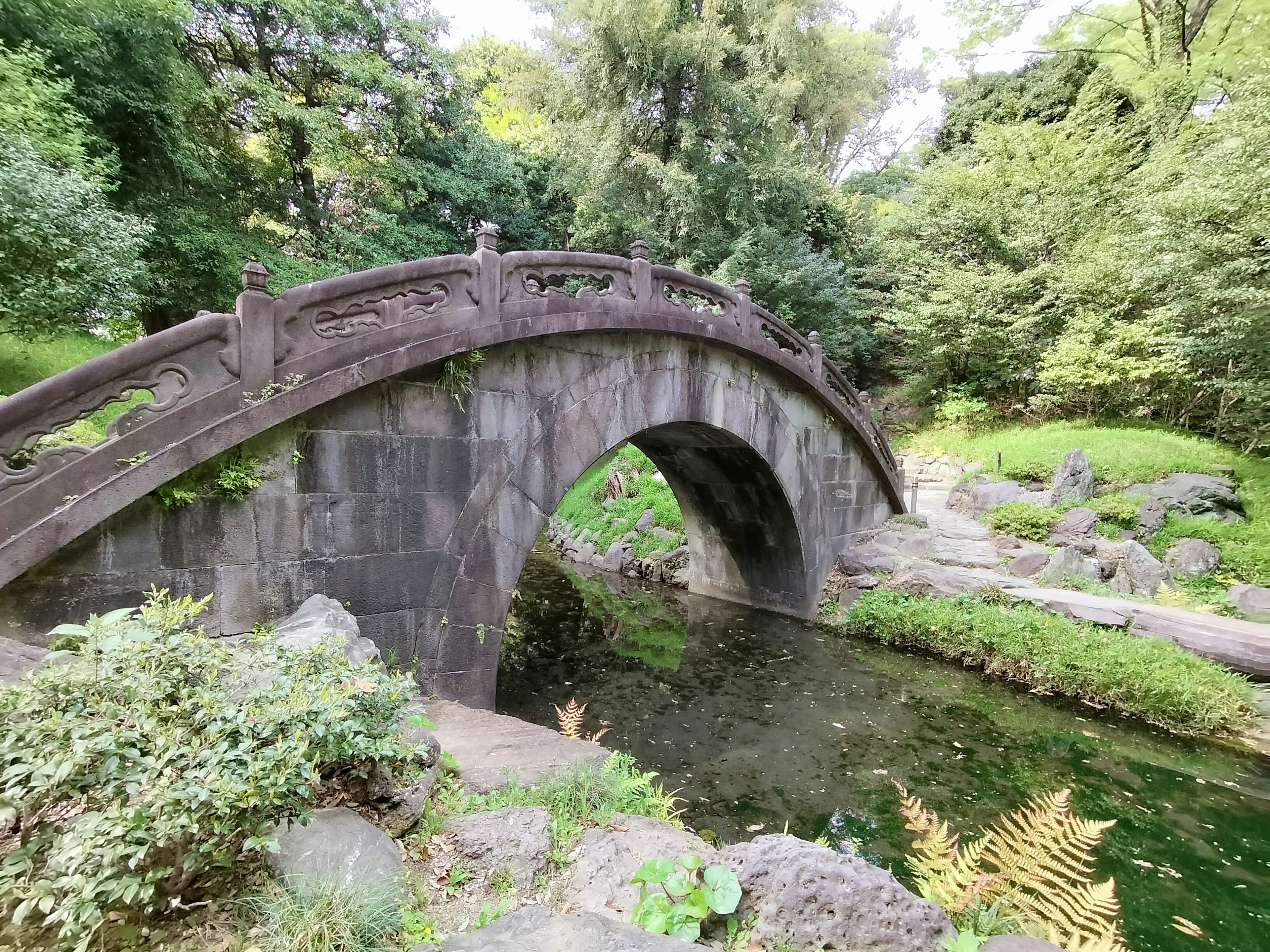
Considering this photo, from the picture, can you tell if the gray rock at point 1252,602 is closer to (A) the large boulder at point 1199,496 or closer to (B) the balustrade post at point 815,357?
(A) the large boulder at point 1199,496

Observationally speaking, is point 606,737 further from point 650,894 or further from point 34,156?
point 34,156

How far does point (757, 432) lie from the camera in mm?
8922

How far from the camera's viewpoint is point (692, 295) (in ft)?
25.7

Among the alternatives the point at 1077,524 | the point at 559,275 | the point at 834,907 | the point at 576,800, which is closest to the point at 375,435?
the point at 559,275

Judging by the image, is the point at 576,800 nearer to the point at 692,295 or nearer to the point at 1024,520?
the point at 692,295

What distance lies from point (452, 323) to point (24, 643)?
3.21 meters

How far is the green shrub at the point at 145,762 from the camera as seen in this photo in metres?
1.52

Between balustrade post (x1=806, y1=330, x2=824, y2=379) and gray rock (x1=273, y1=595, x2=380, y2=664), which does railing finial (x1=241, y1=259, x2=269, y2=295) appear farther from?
balustrade post (x1=806, y1=330, x2=824, y2=379)

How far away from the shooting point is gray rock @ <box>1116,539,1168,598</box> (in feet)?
27.2

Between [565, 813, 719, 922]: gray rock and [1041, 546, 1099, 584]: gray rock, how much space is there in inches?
316

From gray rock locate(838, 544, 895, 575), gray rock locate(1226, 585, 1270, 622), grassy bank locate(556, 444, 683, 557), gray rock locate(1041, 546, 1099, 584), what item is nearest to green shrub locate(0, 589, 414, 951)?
gray rock locate(838, 544, 895, 575)

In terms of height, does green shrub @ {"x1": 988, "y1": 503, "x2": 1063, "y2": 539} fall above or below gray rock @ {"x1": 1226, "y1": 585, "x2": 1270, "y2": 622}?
above

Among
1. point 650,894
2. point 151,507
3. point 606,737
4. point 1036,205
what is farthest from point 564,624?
point 1036,205

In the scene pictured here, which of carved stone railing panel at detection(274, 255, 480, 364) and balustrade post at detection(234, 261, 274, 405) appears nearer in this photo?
balustrade post at detection(234, 261, 274, 405)
